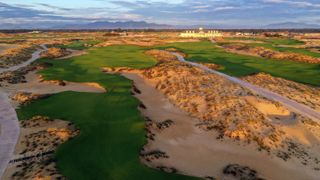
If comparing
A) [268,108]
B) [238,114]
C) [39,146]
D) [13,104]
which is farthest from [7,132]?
[268,108]

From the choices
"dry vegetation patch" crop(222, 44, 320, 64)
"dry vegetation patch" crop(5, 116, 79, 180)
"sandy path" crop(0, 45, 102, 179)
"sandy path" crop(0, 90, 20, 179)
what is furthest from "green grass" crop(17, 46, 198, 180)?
"dry vegetation patch" crop(222, 44, 320, 64)

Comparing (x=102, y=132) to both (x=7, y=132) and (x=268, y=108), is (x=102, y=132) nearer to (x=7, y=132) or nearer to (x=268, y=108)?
(x=7, y=132)

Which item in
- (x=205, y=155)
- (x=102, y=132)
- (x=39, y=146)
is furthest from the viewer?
(x=102, y=132)

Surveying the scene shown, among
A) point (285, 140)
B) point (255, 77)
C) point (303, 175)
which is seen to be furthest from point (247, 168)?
point (255, 77)

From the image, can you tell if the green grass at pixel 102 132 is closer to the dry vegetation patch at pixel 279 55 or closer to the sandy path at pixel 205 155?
the sandy path at pixel 205 155

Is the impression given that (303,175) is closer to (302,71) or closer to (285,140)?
(285,140)
